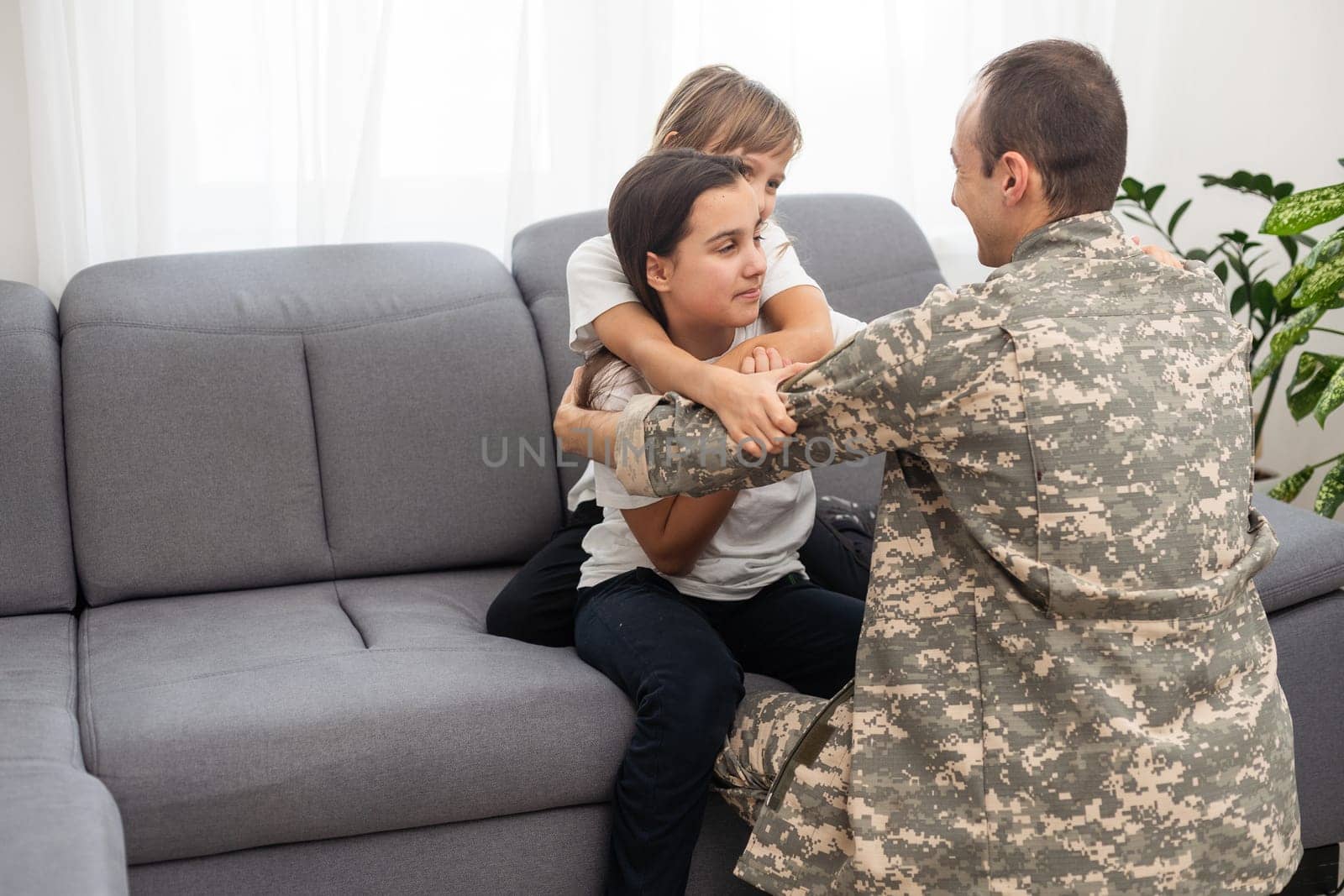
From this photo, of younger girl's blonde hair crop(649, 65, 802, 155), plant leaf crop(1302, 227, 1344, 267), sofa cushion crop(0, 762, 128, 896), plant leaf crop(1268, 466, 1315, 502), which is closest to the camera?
sofa cushion crop(0, 762, 128, 896)

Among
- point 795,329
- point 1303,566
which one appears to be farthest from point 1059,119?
point 1303,566

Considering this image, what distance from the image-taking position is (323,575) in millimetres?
2227

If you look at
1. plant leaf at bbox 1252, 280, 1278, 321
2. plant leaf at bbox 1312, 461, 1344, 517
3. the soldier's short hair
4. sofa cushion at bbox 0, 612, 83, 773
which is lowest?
sofa cushion at bbox 0, 612, 83, 773

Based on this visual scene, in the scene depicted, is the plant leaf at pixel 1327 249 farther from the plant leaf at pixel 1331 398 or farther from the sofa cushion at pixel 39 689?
the sofa cushion at pixel 39 689

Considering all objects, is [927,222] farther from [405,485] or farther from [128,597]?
[128,597]

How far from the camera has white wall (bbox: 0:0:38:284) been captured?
7.85 ft

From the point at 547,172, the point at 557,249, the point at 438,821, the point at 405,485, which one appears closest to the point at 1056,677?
the point at 438,821

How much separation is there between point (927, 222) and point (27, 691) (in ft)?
7.02

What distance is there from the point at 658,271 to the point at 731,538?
1.29ft

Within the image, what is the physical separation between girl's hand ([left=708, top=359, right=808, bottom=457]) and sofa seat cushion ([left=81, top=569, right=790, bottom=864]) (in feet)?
1.58

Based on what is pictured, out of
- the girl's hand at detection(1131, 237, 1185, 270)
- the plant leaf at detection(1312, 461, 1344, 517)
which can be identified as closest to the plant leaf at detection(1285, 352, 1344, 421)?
the plant leaf at detection(1312, 461, 1344, 517)

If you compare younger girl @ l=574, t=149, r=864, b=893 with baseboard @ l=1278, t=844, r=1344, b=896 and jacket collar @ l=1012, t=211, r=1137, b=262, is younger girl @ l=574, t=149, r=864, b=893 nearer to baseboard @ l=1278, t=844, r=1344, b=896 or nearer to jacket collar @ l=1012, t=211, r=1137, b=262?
jacket collar @ l=1012, t=211, r=1137, b=262

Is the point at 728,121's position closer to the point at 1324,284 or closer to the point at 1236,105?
the point at 1324,284

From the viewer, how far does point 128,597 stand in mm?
2133
